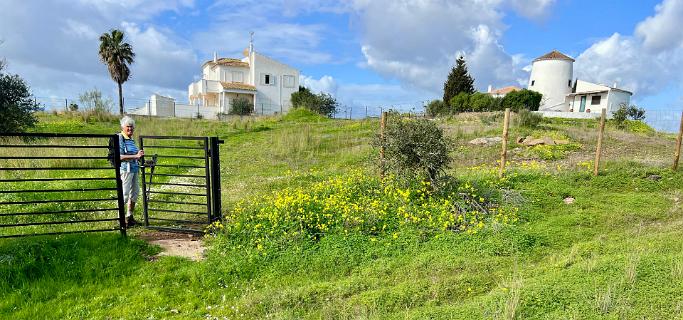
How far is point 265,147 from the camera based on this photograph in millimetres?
16766

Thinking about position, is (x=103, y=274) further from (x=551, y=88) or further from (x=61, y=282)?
(x=551, y=88)

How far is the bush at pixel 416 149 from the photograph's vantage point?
738 cm

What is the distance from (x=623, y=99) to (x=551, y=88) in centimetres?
777

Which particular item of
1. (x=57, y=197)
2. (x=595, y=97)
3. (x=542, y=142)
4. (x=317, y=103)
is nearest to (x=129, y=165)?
(x=57, y=197)

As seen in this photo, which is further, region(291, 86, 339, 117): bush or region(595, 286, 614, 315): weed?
region(291, 86, 339, 117): bush

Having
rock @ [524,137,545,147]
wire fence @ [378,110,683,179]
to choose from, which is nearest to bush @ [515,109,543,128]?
wire fence @ [378,110,683,179]

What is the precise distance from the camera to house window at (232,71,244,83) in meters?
48.5

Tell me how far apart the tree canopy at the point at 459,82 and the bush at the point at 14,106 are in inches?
1668

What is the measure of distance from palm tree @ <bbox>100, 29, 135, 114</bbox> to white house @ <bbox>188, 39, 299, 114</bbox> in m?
8.94

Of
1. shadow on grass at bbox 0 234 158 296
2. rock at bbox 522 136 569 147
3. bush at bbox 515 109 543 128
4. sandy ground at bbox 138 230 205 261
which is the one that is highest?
bush at bbox 515 109 543 128

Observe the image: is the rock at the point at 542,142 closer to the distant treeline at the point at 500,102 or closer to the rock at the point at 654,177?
the rock at the point at 654,177

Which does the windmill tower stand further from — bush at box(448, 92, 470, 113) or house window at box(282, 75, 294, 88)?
house window at box(282, 75, 294, 88)

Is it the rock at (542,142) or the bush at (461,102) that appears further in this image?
the bush at (461,102)

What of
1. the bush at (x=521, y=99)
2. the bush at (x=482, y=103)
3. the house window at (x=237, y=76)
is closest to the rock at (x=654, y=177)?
the bush at (x=482, y=103)
